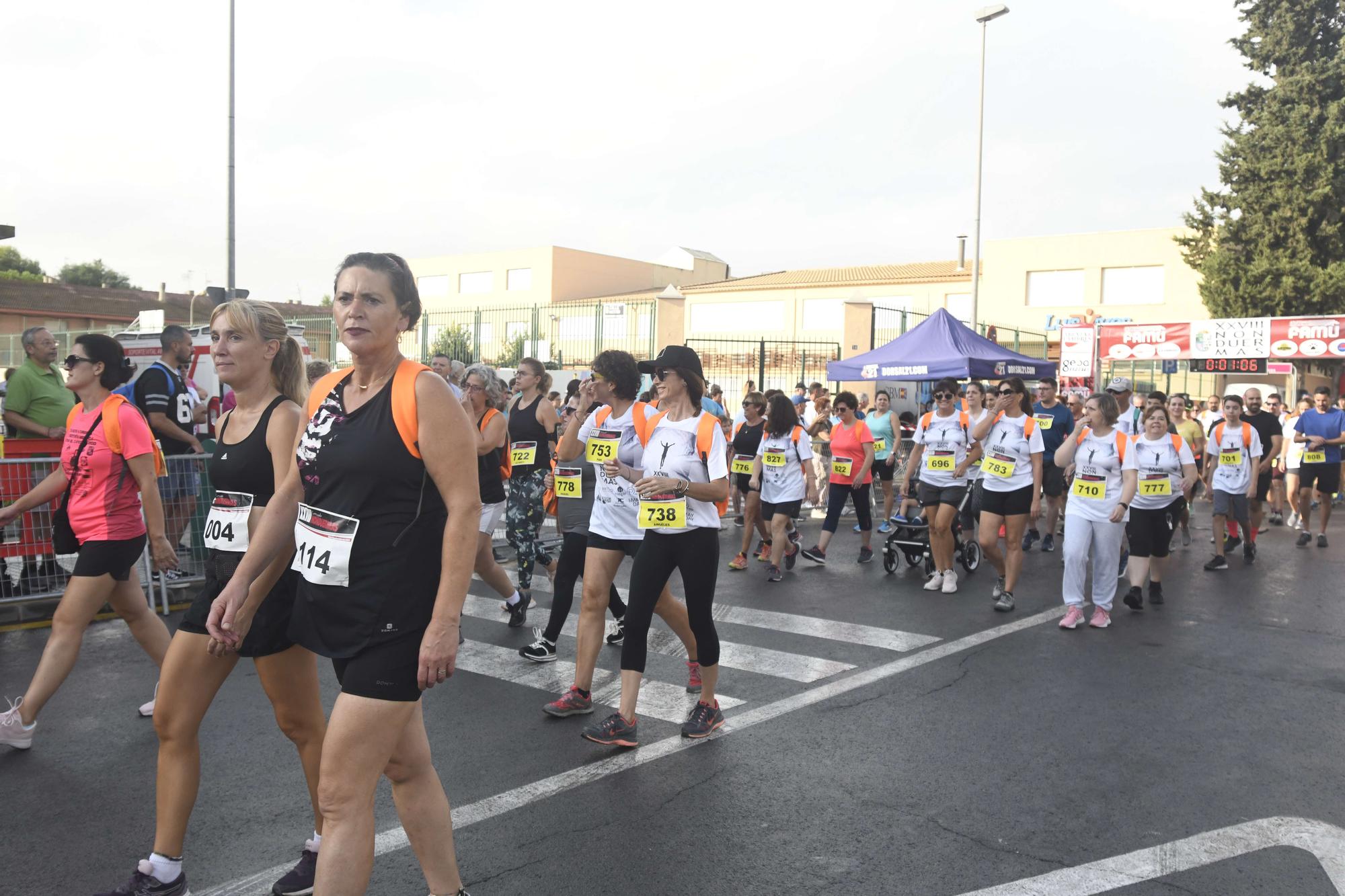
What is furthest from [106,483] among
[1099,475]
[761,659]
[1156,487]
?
[1156,487]

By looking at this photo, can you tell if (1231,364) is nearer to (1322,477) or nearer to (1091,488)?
(1322,477)

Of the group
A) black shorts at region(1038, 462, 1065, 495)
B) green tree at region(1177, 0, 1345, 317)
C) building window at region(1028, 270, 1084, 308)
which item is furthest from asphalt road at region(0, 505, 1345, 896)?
building window at region(1028, 270, 1084, 308)

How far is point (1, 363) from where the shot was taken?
35812mm

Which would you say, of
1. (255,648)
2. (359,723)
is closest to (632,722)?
(255,648)

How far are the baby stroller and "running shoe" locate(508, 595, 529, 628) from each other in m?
4.31

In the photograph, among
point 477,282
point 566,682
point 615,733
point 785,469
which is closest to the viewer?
point 615,733

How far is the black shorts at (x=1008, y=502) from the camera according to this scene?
8711 mm

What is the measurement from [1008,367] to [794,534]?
24.4 feet

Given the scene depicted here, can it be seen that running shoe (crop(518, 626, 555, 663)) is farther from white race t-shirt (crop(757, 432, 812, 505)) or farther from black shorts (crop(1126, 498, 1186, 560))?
black shorts (crop(1126, 498, 1186, 560))

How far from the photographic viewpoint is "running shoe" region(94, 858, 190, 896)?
3297 mm

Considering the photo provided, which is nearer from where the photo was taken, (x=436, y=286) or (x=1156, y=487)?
(x=1156, y=487)

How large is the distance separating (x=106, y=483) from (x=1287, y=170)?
3906 centimetres

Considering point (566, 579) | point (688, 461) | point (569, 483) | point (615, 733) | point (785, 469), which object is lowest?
point (615, 733)

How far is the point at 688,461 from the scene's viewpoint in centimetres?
525
